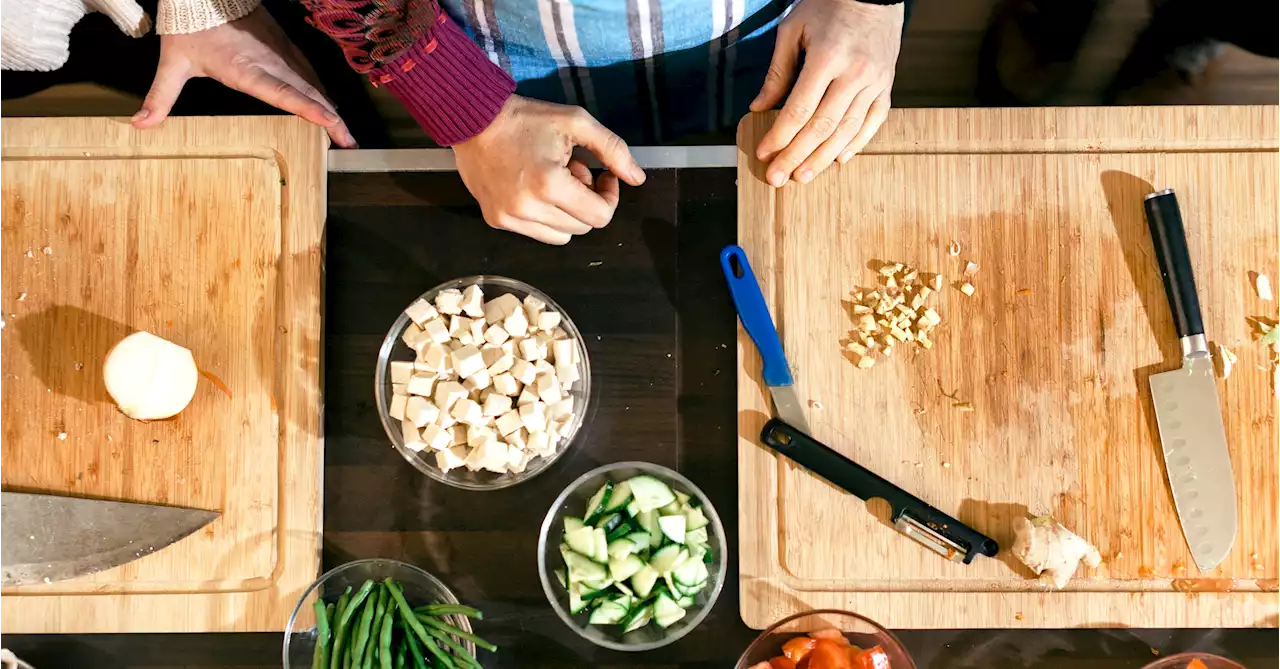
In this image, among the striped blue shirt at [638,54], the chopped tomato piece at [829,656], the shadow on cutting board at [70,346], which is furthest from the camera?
the shadow on cutting board at [70,346]

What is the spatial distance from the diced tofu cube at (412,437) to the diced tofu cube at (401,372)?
0.07 metres

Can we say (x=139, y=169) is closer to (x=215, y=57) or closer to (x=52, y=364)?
(x=215, y=57)

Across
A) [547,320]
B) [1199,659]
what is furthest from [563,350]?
[1199,659]

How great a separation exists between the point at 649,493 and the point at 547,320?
339mm

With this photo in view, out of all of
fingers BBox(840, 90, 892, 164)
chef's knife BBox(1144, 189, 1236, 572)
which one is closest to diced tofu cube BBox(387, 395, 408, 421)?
fingers BBox(840, 90, 892, 164)

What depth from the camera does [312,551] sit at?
1485 millimetres

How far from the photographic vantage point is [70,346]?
4.92ft

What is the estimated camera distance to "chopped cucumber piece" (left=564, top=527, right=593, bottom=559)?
1405 millimetres

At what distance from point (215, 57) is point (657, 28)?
0.81 m

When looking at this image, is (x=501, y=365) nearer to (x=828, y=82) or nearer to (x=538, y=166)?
(x=538, y=166)

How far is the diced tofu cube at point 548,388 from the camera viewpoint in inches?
56.2

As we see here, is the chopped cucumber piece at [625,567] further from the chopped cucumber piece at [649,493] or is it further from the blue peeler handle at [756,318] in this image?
the blue peeler handle at [756,318]

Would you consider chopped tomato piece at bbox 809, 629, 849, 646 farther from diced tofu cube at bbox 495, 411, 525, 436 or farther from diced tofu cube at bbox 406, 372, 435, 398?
diced tofu cube at bbox 406, 372, 435, 398

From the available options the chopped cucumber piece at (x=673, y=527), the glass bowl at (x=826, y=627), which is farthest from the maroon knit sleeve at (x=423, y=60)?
the glass bowl at (x=826, y=627)
